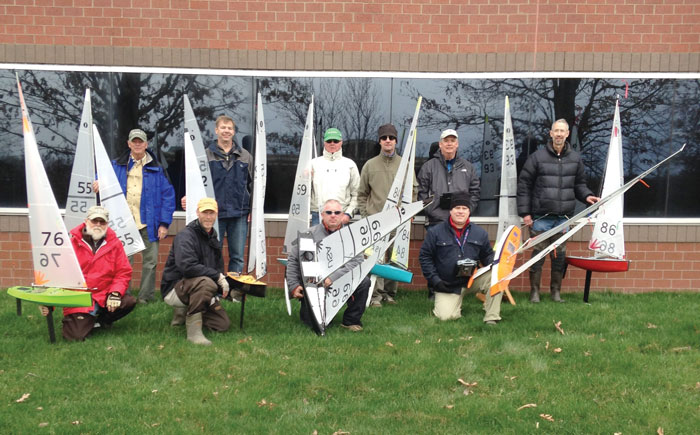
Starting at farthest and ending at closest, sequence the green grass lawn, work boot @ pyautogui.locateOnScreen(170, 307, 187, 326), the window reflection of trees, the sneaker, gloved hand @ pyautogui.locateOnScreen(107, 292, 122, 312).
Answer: the window reflection of trees, work boot @ pyautogui.locateOnScreen(170, 307, 187, 326), the sneaker, gloved hand @ pyautogui.locateOnScreen(107, 292, 122, 312), the green grass lawn

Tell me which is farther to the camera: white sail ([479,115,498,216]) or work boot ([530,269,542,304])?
white sail ([479,115,498,216])

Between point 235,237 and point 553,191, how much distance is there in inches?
142

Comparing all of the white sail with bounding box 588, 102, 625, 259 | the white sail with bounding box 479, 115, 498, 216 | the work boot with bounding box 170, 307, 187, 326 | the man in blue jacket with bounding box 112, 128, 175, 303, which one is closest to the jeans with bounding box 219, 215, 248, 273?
the man in blue jacket with bounding box 112, 128, 175, 303

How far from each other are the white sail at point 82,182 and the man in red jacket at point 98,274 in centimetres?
100

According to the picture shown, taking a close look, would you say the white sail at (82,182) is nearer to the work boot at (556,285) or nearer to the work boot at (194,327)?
the work boot at (194,327)

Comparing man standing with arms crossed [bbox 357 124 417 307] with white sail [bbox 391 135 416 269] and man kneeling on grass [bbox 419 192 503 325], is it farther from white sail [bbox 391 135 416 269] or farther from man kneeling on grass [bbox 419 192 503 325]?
man kneeling on grass [bbox 419 192 503 325]

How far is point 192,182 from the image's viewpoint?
21.9 ft

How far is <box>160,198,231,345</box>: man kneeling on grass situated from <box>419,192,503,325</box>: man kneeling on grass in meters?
2.11

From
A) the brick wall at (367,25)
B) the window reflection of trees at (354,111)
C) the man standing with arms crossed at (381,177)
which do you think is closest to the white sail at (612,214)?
the window reflection of trees at (354,111)

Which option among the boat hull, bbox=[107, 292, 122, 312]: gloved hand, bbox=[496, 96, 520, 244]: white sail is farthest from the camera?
bbox=[496, 96, 520, 244]: white sail

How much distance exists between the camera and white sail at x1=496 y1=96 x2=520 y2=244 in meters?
7.76

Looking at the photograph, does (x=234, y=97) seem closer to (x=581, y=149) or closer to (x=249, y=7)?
(x=249, y=7)

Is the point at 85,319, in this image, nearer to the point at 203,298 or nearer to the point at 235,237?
the point at 203,298

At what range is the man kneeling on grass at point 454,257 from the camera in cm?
661
